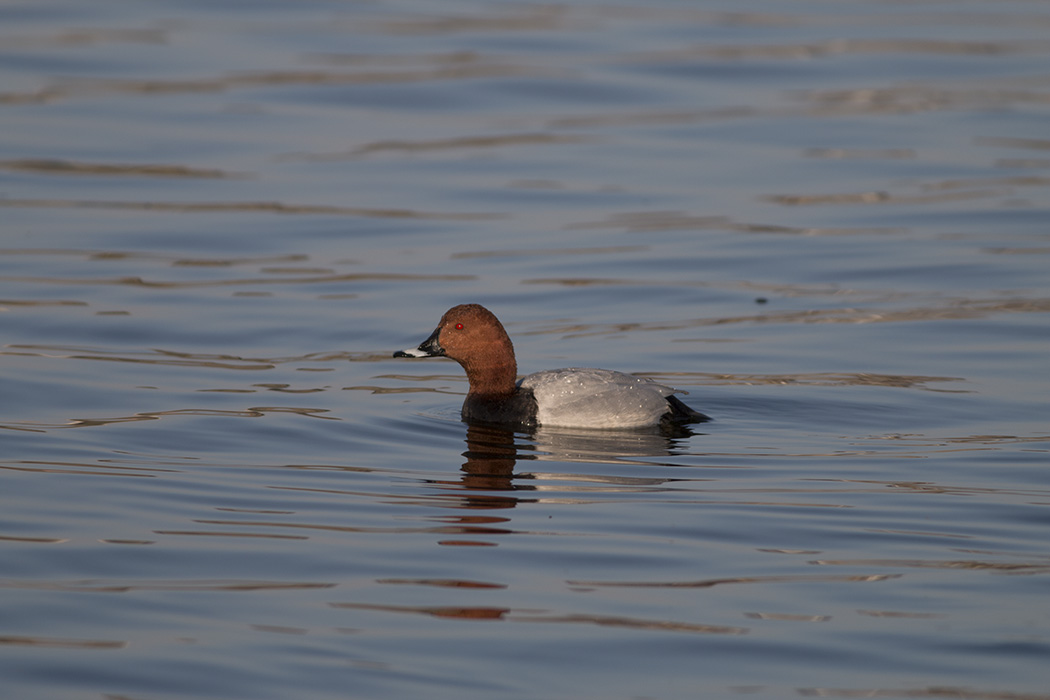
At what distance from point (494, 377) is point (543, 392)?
1.50ft

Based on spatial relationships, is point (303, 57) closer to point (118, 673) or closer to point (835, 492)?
point (835, 492)

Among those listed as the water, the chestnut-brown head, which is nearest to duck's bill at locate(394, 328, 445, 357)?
the chestnut-brown head

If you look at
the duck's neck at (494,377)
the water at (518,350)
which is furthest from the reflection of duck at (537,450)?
the duck's neck at (494,377)

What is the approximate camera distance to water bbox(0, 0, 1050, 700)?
529 cm

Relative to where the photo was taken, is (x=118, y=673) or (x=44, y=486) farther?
(x=44, y=486)

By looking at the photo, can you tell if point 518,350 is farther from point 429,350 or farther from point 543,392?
point 543,392

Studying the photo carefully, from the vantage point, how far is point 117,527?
6.44m

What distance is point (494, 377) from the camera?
9.04 metres

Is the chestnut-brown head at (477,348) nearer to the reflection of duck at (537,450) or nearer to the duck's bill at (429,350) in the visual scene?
the duck's bill at (429,350)

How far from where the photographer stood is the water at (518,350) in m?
5.29

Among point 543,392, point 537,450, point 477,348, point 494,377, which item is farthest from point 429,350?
point 537,450

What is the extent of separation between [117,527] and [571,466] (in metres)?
2.40

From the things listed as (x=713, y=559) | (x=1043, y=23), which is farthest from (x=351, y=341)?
(x=1043, y=23)

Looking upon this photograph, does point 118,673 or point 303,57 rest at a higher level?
point 303,57
